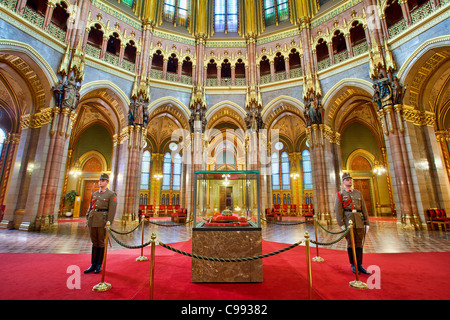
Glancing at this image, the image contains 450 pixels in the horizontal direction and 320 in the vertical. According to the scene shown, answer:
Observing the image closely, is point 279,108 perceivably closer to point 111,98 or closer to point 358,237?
point 111,98

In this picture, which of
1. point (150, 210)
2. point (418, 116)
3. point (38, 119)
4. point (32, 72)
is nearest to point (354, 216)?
point (418, 116)

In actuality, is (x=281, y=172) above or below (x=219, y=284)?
above

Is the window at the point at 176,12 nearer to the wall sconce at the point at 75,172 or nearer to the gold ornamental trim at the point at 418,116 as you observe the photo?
the wall sconce at the point at 75,172

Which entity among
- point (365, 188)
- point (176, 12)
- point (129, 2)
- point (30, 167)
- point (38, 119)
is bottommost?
point (365, 188)

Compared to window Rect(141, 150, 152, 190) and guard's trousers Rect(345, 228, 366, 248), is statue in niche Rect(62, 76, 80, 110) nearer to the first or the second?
window Rect(141, 150, 152, 190)

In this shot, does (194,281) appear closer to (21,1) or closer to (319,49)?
(21,1)

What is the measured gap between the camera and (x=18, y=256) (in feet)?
17.2

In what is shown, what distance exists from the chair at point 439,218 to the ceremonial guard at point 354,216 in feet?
26.2

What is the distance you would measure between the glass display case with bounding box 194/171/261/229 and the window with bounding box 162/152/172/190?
16.2 metres

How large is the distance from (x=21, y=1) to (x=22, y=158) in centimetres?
719

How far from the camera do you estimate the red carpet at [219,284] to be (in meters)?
3.14

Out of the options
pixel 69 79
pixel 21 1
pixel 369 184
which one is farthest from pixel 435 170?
pixel 21 1

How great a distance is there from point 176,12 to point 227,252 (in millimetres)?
19685

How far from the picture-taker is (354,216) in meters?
4.25
